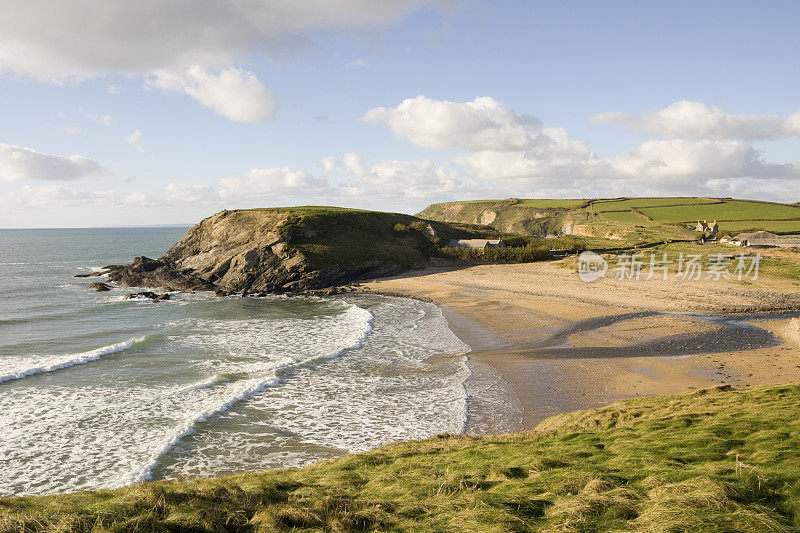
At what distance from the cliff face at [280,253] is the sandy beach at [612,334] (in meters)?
10.3

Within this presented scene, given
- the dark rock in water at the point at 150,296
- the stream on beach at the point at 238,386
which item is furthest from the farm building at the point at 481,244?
the dark rock in water at the point at 150,296

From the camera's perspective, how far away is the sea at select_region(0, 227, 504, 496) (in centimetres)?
1599

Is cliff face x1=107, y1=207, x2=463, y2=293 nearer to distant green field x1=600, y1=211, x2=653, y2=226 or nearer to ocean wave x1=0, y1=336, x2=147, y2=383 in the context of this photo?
ocean wave x1=0, y1=336, x2=147, y2=383

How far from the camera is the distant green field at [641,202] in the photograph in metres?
134

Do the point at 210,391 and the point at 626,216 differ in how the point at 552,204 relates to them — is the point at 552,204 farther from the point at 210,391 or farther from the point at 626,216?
the point at 210,391

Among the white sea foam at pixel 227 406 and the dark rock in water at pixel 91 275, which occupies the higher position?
the dark rock in water at pixel 91 275

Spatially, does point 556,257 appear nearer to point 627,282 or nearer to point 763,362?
point 627,282

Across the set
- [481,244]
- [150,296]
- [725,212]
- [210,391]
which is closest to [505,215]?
[725,212]

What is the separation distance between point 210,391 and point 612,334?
27.4m

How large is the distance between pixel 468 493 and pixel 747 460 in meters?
5.86

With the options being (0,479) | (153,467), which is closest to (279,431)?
(153,467)

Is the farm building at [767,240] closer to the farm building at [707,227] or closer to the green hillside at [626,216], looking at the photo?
the green hillside at [626,216]

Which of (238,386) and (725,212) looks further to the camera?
(725,212)

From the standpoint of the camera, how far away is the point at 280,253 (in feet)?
201
